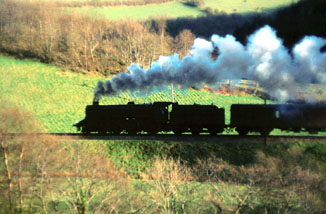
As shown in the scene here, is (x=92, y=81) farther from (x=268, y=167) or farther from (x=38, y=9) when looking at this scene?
(x=268, y=167)

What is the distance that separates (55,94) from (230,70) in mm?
41000

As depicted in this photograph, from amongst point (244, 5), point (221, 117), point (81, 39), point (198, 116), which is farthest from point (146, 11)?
point (221, 117)

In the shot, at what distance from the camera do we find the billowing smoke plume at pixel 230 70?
41.7m

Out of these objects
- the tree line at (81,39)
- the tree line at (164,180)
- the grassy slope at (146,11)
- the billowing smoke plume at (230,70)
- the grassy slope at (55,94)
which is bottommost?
the tree line at (164,180)

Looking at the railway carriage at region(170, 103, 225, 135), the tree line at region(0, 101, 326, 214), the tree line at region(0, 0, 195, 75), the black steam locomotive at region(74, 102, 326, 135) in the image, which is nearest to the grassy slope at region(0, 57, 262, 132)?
the tree line at region(0, 0, 195, 75)

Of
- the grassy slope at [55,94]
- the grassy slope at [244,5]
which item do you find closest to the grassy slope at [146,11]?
the grassy slope at [244,5]

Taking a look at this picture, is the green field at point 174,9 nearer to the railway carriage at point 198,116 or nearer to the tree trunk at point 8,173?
the railway carriage at point 198,116

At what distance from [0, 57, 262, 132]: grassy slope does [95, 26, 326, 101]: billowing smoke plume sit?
14826mm

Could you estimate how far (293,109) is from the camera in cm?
3778

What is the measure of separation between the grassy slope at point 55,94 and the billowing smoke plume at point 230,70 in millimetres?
14826

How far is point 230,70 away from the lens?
43.1 metres

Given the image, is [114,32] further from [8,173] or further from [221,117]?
[221,117]

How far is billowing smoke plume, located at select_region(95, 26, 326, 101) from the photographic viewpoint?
137 feet

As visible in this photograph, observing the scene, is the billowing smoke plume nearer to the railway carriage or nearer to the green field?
the railway carriage
